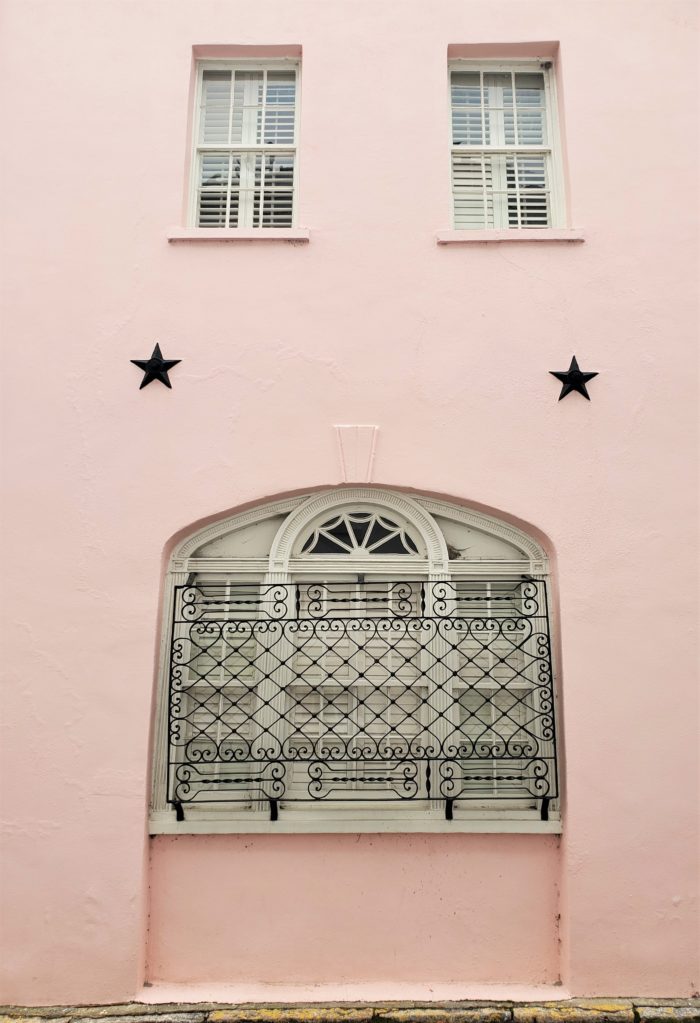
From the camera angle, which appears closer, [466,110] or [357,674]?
[357,674]

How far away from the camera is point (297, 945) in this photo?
5.16 metres

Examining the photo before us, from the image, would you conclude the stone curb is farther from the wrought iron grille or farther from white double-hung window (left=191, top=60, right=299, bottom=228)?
white double-hung window (left=191, top=60, right=299, bottom=228)

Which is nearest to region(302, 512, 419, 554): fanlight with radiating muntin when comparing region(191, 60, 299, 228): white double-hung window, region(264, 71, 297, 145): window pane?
region(191, 60, 299, 228): white double-hung window

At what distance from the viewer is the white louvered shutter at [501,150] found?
21.1 feet

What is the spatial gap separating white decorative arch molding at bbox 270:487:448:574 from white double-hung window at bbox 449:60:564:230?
217cm

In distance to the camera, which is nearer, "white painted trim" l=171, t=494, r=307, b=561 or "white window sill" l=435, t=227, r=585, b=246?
"white painted trim" l=171, t=494, r=307, b=561

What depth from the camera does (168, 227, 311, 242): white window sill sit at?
6.04 m

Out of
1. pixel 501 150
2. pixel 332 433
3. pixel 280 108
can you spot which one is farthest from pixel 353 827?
pixel 280 108

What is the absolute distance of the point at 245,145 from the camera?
6.51 meters

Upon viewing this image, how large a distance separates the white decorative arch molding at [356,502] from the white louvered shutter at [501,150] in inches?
85.8

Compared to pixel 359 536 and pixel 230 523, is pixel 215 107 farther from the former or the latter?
pixel 359 536

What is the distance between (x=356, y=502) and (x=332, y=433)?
0.50m

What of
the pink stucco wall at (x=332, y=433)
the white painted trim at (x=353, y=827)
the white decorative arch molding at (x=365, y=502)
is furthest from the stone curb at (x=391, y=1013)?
the white decorative arch molding at (x=365, y=502)

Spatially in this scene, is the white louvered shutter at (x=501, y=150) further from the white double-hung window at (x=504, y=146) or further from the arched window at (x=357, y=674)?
the arched window at (x=357, y=674)
